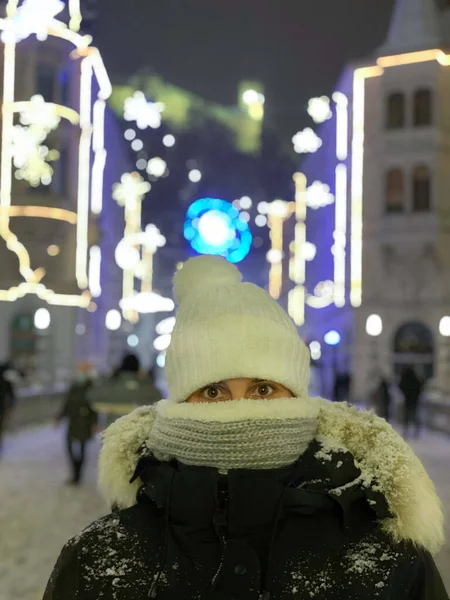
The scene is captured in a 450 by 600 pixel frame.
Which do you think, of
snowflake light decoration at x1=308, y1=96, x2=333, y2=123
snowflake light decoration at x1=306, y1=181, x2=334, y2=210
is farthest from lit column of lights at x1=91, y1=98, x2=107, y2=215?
snowflake light decoration at x1=306, y1=181, x2=334, y2=210

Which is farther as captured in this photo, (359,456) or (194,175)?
(194,175)

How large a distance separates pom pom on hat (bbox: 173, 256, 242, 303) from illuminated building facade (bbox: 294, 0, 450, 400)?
25.2 metres

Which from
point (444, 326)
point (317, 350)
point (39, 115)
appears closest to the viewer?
point (39, 115)

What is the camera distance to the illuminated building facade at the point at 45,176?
2472 cm

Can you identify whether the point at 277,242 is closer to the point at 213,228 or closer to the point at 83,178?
the point at 83,178

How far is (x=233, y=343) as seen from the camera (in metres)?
1.80

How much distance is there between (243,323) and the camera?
1842 millimetres

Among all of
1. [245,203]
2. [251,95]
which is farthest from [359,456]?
[245,203]

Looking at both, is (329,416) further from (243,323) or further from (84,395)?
(84,395)

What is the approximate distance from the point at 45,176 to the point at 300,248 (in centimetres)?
1902

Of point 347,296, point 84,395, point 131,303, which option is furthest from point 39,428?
point 131,303

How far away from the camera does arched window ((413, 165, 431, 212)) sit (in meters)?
27.4

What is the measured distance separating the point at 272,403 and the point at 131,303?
34.5 meters

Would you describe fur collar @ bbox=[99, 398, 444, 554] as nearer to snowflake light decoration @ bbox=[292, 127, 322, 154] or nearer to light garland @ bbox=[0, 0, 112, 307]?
light garland @ bbox=[0, 0, 112, 307]
